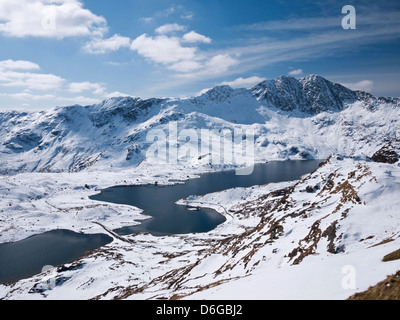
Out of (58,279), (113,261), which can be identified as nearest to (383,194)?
(113,261)

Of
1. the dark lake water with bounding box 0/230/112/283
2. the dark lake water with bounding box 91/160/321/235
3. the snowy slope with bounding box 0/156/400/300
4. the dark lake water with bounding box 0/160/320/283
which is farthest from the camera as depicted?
the dark lake water with bounding box 91/160/321/235

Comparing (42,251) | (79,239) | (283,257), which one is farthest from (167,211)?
(283,257)

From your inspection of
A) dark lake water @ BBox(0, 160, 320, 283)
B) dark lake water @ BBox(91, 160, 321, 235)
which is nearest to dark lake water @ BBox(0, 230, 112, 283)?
dark lake water @ BBox(0, 160, 320, 283)

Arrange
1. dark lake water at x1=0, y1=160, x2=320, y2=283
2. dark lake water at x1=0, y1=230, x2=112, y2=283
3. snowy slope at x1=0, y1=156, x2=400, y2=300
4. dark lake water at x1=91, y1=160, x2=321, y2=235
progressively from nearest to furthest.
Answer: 1. snowy slope at x1=0, y1=156, x2=400, y2=300
2. dark lake water at x1=0, y1=230, x2=112, y2=283
3. dark lake water at x1=0, y1=160, x2=320, y2=283
4. dark lake water at x1=91, y1=160, x2=321, y2=235

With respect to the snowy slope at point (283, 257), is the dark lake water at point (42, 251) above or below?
below

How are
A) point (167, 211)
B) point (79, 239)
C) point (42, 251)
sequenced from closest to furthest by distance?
point (42, 251) → point (79, 239) → point (167, 211)

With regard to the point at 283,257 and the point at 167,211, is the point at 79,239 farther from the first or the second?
the point at 283,257

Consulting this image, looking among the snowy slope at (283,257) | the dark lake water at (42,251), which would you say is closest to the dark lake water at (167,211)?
the snowy slope at (283,257)

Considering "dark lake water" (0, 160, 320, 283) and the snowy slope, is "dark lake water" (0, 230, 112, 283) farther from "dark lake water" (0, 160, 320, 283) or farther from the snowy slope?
the snowy slope

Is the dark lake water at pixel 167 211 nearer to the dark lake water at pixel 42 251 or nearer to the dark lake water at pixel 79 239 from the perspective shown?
the dark lake water at pixel 79 239

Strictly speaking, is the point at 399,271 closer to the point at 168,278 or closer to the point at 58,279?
the point at 168,278
